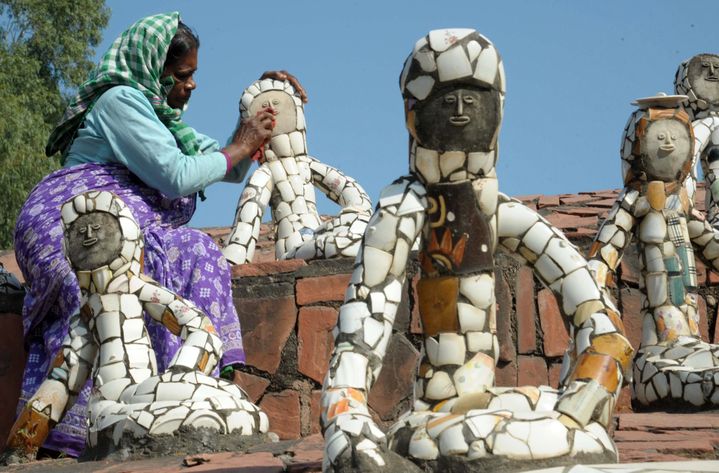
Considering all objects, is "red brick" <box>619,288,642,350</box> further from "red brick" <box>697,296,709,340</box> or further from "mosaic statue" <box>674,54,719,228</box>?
"mosaic statue" <box>674,54,719,228</box>

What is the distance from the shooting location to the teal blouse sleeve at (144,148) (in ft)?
19.4

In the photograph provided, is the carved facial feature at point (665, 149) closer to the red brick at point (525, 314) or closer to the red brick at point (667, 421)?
the red brick at point (525, 314)

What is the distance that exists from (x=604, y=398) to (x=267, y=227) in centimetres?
557

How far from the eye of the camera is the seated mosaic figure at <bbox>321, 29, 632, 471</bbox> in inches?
163

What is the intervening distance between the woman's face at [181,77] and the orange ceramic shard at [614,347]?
268 centimetres

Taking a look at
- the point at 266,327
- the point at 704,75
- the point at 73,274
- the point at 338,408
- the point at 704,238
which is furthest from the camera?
the point at 704,75

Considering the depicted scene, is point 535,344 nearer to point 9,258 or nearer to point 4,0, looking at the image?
point 9,258

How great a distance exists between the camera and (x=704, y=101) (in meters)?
8.09

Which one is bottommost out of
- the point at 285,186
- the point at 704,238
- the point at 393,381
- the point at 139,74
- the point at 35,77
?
the point at 393,381

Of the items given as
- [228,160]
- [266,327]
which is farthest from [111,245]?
[266,327]

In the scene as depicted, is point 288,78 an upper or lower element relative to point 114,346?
upper

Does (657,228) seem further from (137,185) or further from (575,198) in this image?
(575,198)

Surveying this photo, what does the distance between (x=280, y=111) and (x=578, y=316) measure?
3578 millimetres

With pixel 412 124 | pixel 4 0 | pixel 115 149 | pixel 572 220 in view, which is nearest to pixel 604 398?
pixel 412 124
